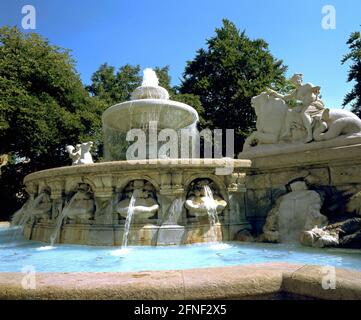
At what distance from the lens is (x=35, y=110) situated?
20672mm

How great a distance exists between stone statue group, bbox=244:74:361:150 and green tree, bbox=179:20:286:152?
1659 cm

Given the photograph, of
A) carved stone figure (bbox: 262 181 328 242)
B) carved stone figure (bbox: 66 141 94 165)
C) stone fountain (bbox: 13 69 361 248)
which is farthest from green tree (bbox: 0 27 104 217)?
carved stone figure (bbox: 262 181 328 242)

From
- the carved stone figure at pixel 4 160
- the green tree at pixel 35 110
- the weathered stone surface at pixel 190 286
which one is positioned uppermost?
the green tree at pixel 35 110

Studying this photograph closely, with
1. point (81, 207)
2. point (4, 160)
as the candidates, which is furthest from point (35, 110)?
point (81, 207)

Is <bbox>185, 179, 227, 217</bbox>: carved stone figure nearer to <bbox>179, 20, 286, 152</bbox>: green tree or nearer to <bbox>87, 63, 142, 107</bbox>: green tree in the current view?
<bbox>179, 20, 286, 152</bbox>: green tree

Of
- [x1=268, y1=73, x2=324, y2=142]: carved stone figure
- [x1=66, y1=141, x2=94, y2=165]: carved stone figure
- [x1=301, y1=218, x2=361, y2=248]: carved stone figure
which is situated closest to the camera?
[x1=301, y1=218, x2=361, y2=248]: carved stone figure

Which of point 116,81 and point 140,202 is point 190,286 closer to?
point 140,202

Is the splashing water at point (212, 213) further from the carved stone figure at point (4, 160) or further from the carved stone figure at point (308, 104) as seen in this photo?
the carved stone figure at point (4, 160)

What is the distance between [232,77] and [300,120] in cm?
2007

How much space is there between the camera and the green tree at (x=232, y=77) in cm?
2430

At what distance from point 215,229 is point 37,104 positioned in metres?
18.7

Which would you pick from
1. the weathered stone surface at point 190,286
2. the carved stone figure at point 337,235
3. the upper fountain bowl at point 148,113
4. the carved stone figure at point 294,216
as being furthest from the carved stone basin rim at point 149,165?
the weathered stone surface at point 190,286

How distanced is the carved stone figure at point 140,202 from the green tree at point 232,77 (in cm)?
1832

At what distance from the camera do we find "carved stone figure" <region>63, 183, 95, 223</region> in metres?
5.73
